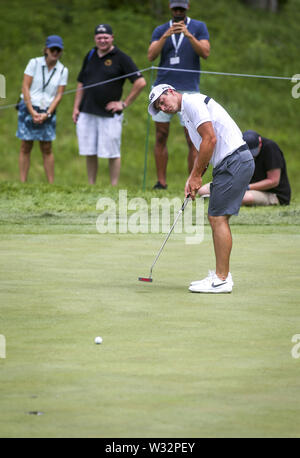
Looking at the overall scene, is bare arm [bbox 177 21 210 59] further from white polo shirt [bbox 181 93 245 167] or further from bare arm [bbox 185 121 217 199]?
bare arm [bbox 185 121 217 199]

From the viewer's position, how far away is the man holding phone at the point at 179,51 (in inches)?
476

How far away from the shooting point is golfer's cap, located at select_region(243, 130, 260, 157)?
11.0 m

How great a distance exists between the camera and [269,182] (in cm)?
1153

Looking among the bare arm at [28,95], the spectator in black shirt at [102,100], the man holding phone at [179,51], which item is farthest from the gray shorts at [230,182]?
the bare arm at [28,95]

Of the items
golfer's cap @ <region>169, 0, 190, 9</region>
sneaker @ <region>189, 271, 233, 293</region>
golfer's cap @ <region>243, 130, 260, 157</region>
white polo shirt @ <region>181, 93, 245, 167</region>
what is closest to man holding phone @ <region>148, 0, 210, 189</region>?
golfer's cap @ <region>169, 0, 190, 9</region>

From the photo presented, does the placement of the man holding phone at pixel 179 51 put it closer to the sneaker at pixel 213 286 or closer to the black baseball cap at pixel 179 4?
the black baseball cap at pixel 179 4

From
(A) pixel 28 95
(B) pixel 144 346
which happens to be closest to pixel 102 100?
(A) pixel 28 95

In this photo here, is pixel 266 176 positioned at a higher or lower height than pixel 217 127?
lower

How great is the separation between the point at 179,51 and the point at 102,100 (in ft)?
4.11

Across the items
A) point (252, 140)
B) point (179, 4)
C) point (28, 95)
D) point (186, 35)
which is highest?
point (179, 4)

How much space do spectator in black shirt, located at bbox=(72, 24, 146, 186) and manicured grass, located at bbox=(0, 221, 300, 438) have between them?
14.2 ft

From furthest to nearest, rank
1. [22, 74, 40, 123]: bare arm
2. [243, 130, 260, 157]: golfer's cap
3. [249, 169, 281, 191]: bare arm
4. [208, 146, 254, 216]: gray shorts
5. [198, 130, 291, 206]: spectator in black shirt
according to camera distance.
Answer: [22, 74, 40, 123]: bare arm, [249, 169, 281, 191]: bare arm, [198, 130, 291, 206]: spectator in black shirt, [243, 130, 260, 157]: golfer's cap, [208, 146, 254, 216]: gray shorts

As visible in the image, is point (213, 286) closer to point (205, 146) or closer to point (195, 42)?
point (205, 146)

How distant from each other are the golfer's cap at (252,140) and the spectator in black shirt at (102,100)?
248cm
